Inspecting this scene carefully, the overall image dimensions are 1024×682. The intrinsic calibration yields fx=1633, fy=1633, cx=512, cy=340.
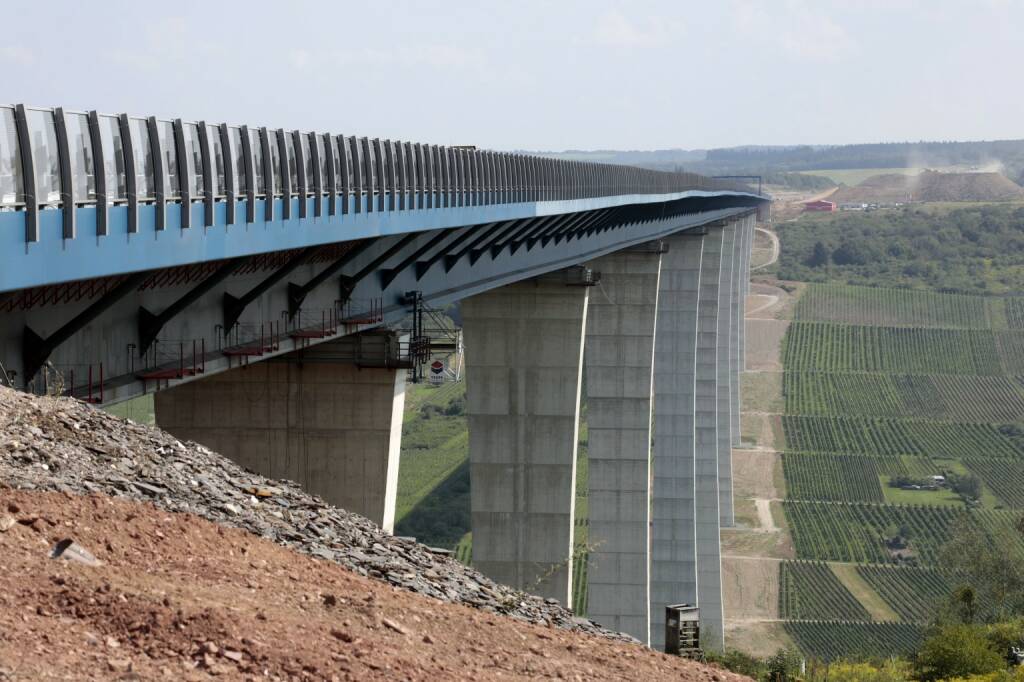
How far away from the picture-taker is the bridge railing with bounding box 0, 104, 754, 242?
39.9 ft

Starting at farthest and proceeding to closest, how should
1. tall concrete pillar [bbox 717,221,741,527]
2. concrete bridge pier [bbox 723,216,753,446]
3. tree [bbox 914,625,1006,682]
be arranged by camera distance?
concrete bridge pier [bbox 723,216,753,446]
tall concrete pillar [bbox 717,221,741,527]
tree [bbox 914,625,1006,682]

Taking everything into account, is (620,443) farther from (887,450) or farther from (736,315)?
(736,315)

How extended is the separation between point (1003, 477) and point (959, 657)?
64.5 meters

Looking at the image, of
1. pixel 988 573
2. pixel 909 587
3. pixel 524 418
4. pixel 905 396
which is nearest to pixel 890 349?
pixel 905 396

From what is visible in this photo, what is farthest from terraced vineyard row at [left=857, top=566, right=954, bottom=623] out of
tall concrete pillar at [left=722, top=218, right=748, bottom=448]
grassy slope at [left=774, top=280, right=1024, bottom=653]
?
tall concrete pillar at [left=722, top=218, right=748, bottom=448]

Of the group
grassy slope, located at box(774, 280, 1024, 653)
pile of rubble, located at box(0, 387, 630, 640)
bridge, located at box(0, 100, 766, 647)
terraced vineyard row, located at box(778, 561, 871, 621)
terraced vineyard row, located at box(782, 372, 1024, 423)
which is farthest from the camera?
terraced vineyard row, located at box(782, 372, 1024, 423)

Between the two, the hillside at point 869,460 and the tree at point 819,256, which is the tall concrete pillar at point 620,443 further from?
the tree at point 819,256

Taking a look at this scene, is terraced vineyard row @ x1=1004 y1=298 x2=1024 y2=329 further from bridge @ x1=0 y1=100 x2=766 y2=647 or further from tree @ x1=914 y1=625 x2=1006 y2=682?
tree @ x1=914 y1=625 x2=1006 y2=682

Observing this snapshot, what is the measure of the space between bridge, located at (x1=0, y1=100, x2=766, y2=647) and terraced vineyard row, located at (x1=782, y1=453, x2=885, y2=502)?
2778cm

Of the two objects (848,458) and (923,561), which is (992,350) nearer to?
(848,458)

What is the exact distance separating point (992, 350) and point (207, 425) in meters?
104

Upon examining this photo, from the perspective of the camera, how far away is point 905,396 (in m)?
109

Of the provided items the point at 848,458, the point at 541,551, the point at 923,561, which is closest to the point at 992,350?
the point at 848,458

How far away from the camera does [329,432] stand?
84.1ft
